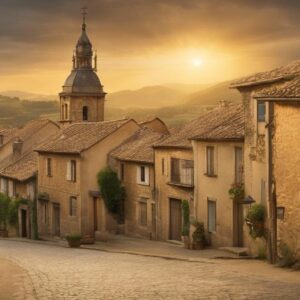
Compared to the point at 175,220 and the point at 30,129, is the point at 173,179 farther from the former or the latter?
the point at 30,129

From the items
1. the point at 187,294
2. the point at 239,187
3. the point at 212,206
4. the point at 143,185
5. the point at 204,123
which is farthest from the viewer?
the point at 143,185

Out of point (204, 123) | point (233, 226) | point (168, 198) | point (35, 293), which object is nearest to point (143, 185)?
point (168, 198)

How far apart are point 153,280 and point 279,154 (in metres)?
6.92

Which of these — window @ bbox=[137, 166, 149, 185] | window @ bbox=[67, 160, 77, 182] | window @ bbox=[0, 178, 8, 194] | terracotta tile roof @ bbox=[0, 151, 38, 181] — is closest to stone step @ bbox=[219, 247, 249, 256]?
window @ bbox=[137, 166, 149, 185]

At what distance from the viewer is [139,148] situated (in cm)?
4400

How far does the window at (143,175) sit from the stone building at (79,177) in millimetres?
3748

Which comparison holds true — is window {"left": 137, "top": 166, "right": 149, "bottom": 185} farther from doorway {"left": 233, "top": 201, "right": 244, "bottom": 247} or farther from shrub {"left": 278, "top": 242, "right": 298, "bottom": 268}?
shrub {"left": 278, "top": 242, "right": 298, "bottom": 268}

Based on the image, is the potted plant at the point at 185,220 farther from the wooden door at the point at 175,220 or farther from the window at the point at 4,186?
the window at the point at 4,186

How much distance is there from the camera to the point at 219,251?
3192 centimetres

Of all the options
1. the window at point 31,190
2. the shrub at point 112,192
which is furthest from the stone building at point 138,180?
the window at point 31,190

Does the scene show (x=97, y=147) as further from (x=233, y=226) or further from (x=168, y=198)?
(x=233, y=226)

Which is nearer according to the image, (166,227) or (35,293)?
(35,293)

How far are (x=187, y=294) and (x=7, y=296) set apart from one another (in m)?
4.17

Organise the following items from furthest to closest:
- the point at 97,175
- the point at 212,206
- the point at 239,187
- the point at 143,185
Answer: the point at 97,175
the point at 143,185
the point at 212,206
the point at 239,187
